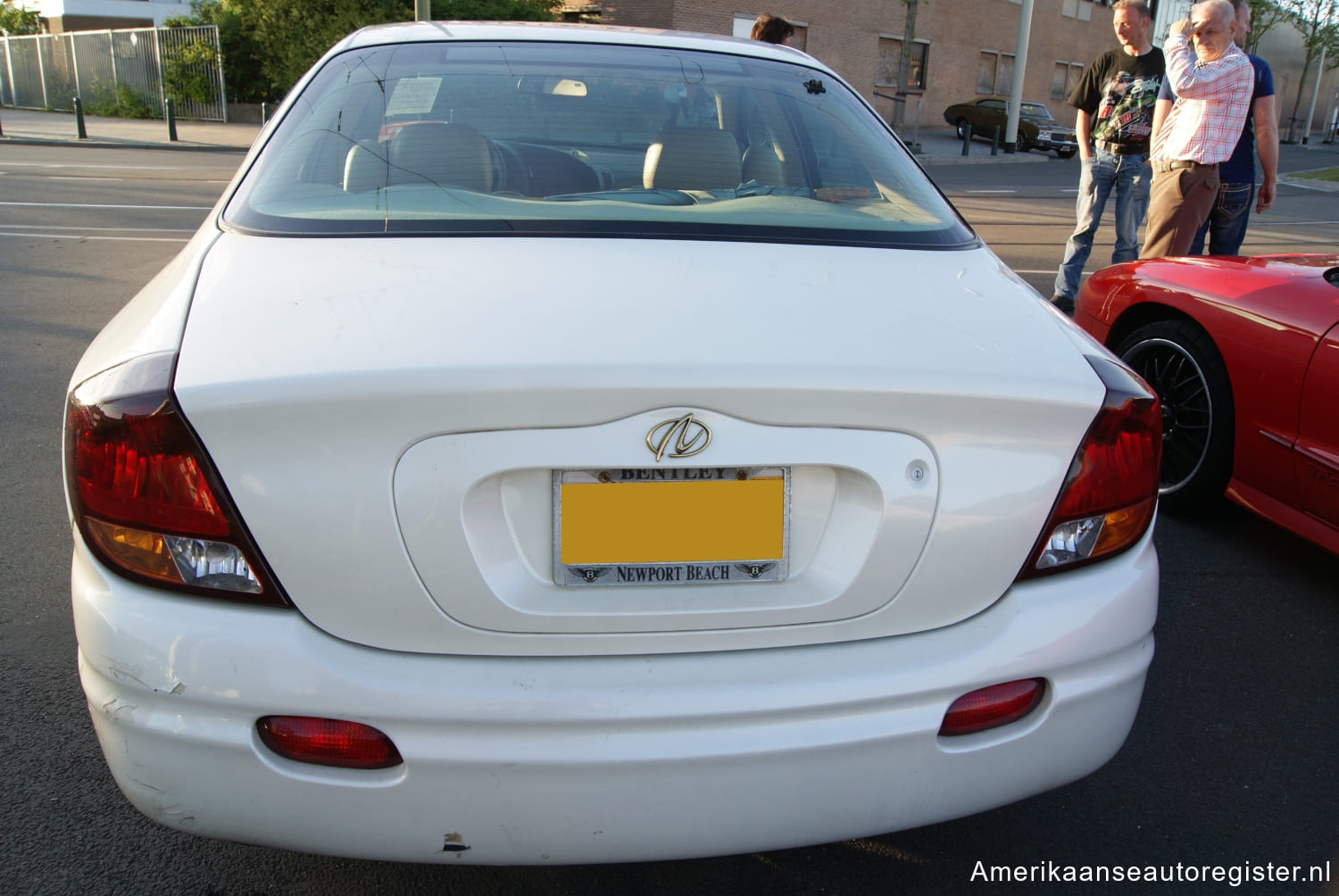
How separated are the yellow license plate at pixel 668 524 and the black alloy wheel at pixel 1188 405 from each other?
2.37 m

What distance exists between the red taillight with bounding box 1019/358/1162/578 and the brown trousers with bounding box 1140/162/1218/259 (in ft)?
12.8

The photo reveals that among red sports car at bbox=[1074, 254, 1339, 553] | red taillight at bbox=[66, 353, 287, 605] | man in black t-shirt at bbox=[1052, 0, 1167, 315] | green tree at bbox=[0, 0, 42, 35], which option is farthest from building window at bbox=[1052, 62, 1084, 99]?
red taillight at bbox=[66, 353, 287, 605]

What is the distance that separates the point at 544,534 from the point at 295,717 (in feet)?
1.40

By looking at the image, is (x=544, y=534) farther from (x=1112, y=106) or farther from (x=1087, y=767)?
(x=1112, y=106)

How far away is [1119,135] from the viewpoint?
600 cm

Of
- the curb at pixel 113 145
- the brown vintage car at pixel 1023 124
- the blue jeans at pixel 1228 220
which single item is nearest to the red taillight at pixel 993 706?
the blue jeans at pixel 1228 220

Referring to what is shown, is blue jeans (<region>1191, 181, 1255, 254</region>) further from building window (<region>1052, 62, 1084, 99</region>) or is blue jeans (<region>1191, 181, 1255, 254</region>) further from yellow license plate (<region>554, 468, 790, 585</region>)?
building window (<region>1052, 62, 1084, 99</region>)

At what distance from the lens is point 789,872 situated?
1887mm

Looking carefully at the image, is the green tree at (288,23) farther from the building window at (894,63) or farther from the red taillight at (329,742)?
the red taillight at (329,742)

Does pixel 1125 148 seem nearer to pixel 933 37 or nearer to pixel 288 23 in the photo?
pixel 288 23

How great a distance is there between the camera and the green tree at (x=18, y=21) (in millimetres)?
39719

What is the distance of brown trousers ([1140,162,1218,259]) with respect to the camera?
16.6 feet

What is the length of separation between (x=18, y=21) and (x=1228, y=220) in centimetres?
4803

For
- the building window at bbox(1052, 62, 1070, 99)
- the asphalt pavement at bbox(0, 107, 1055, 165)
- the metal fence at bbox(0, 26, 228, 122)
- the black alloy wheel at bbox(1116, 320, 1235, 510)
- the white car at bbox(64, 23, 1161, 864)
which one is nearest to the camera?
the white car at bbox(64, 23, 1161, 864)
